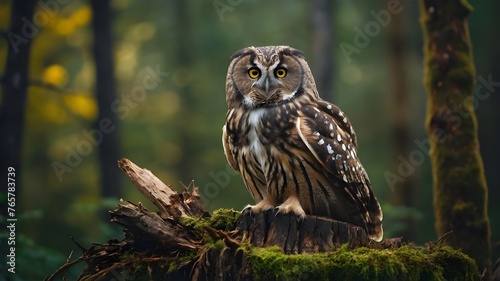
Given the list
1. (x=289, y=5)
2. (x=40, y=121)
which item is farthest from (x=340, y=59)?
(x=40, y=121)

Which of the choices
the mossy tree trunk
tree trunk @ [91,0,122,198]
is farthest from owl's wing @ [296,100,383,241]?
tree trunk @ [91,0,122,198]

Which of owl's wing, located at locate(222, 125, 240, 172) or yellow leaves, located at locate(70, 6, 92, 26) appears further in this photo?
yellow leaves, located at locate(70, 6, 92, 26)

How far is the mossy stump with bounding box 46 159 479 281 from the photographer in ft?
9.68

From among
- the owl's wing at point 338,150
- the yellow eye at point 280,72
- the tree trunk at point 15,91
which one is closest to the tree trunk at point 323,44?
the tree trunk at point 15,91

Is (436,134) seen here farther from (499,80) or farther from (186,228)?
(499,80)

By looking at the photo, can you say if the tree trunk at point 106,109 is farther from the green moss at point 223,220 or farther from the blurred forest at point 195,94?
the green moss at point 223,220

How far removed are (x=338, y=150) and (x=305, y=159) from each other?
226 mm

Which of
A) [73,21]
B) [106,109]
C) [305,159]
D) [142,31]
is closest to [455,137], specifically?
[305,159]

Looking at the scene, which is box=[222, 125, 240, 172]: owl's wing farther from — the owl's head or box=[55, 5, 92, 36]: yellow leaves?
box=[55, 5, 92, 36]: yellow leaves

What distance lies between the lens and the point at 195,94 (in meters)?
12.2

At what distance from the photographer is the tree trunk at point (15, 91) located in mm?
A: 6477

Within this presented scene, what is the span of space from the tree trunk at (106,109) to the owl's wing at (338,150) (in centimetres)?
527

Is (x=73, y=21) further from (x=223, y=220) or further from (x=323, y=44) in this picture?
(x=223, y=220)

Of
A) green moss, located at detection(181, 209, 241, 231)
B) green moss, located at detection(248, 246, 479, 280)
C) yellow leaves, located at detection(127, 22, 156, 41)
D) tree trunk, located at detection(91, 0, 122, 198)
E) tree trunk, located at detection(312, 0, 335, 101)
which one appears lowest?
green moss, located at detection(248, 246, 479, 280)
